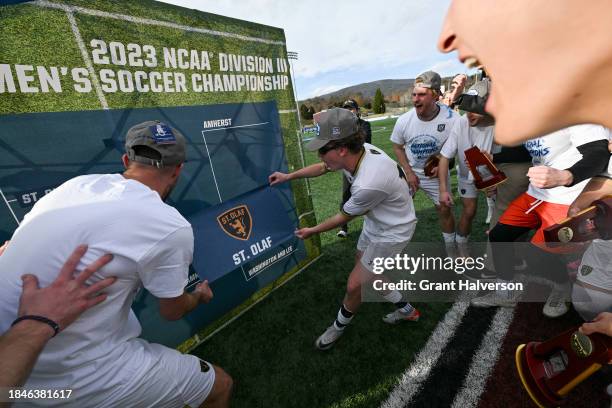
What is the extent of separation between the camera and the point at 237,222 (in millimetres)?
3016

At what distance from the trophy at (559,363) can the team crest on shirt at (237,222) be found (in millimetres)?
2571

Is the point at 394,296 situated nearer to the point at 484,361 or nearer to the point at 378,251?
the point at 378,251

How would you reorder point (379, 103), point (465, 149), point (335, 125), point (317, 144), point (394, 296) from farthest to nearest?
point (379, 103) → point (465, 149) → point (394, 296) → point (317, 144) → point (335, 125)

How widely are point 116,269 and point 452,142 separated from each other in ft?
11.3

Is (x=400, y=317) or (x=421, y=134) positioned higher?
(x=421, y=134)

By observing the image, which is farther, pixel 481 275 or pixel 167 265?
pixel 481 275

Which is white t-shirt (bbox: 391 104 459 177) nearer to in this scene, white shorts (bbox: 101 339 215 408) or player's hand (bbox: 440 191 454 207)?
player's hand (bbox: 440 191 454 207)

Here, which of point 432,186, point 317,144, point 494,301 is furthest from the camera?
point 432,186

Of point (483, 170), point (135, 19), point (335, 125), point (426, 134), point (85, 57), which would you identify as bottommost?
point (483, 170)

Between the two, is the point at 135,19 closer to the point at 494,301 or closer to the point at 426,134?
the point at 426,134

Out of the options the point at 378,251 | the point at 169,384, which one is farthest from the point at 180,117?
the point at 378,251

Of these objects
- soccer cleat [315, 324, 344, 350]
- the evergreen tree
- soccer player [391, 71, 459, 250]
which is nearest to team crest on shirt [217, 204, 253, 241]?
soccer cleat [315, 324, 344, 350]

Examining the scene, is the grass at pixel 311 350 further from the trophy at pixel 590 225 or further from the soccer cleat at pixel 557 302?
the trophy at pixel 590 225

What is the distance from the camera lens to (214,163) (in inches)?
111
